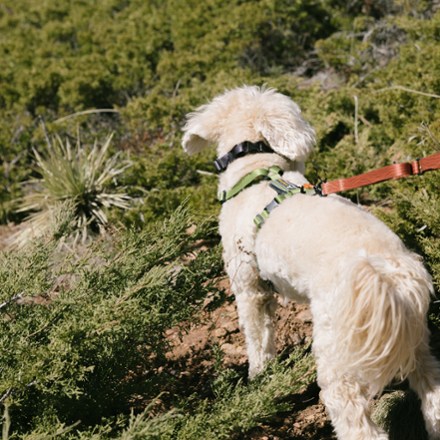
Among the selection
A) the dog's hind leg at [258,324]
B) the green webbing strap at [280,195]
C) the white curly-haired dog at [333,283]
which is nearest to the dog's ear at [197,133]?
the white curly-haired dog at [333,283]

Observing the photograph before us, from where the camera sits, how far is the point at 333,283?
2.76 meters

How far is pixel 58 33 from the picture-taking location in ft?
43.5

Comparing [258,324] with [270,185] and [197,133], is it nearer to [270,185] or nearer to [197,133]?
[270,185]

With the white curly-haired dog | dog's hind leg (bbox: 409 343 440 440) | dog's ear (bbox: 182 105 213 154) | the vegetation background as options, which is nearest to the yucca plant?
the vegetation background

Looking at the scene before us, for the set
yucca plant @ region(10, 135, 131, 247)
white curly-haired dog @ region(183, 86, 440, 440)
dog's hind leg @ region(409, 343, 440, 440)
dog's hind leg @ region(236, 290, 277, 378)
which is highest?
white curly-haired dog @ region(183, 86, 440, 440)

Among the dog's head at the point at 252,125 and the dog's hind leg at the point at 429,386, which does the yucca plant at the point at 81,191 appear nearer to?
the dog's head at the point at 252,125

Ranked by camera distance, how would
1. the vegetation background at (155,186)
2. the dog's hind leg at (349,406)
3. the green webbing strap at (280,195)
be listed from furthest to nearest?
the green webbing strap at (280,195) < the vegetation background at (155,186) < the dog's hind leg at (349,406)

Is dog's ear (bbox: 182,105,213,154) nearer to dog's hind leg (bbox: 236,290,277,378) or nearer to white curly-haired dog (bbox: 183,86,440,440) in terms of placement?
white curly-haired dog (bbox: 183,86,440,440)

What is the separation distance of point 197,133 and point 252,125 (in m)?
0.44

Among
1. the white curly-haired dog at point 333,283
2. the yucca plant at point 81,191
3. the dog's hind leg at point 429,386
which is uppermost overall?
the white curly-haired dog at point 333,283

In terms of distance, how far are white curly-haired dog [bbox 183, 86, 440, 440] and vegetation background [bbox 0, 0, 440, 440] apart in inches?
10.7

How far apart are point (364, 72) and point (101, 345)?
6.52m

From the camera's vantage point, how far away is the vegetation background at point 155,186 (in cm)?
312

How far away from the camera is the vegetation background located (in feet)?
10.2
